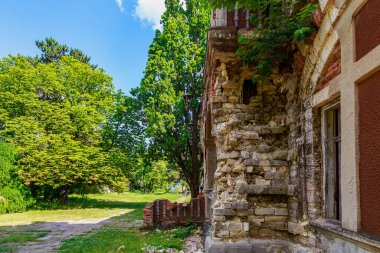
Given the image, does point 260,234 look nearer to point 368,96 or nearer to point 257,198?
point 257,198

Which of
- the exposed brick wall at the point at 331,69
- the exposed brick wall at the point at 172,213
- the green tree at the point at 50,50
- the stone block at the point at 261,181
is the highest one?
the green tree at the point at 50,50

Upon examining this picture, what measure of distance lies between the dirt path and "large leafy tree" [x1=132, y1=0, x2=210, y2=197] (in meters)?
5.03

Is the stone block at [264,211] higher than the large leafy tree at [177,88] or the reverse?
the reverse

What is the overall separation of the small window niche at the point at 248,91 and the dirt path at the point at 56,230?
632 centimetres

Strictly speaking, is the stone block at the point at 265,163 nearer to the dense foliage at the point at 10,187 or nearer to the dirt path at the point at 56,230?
the dirt path at the point at 56,230

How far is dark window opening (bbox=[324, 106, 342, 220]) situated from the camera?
14.8ft

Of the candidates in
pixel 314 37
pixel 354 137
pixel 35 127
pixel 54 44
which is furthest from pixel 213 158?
pixel 54 44

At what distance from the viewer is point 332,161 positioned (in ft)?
15.1

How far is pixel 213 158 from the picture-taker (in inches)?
418

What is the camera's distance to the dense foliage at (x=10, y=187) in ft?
58.6

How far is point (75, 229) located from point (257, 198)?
8.82m

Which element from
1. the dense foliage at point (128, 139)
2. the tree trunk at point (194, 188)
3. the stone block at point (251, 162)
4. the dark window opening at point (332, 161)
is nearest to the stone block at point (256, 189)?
the stone block at point (251, 162)

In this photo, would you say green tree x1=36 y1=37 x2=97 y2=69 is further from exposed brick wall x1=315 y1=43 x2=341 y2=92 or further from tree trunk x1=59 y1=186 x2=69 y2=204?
exposed brick wall x1=315 y1=43 x2=341 y2=92

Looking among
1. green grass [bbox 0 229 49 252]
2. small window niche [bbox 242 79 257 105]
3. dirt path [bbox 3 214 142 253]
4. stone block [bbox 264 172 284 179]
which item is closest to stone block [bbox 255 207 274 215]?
stone block [bbox 264 172 284 179]
